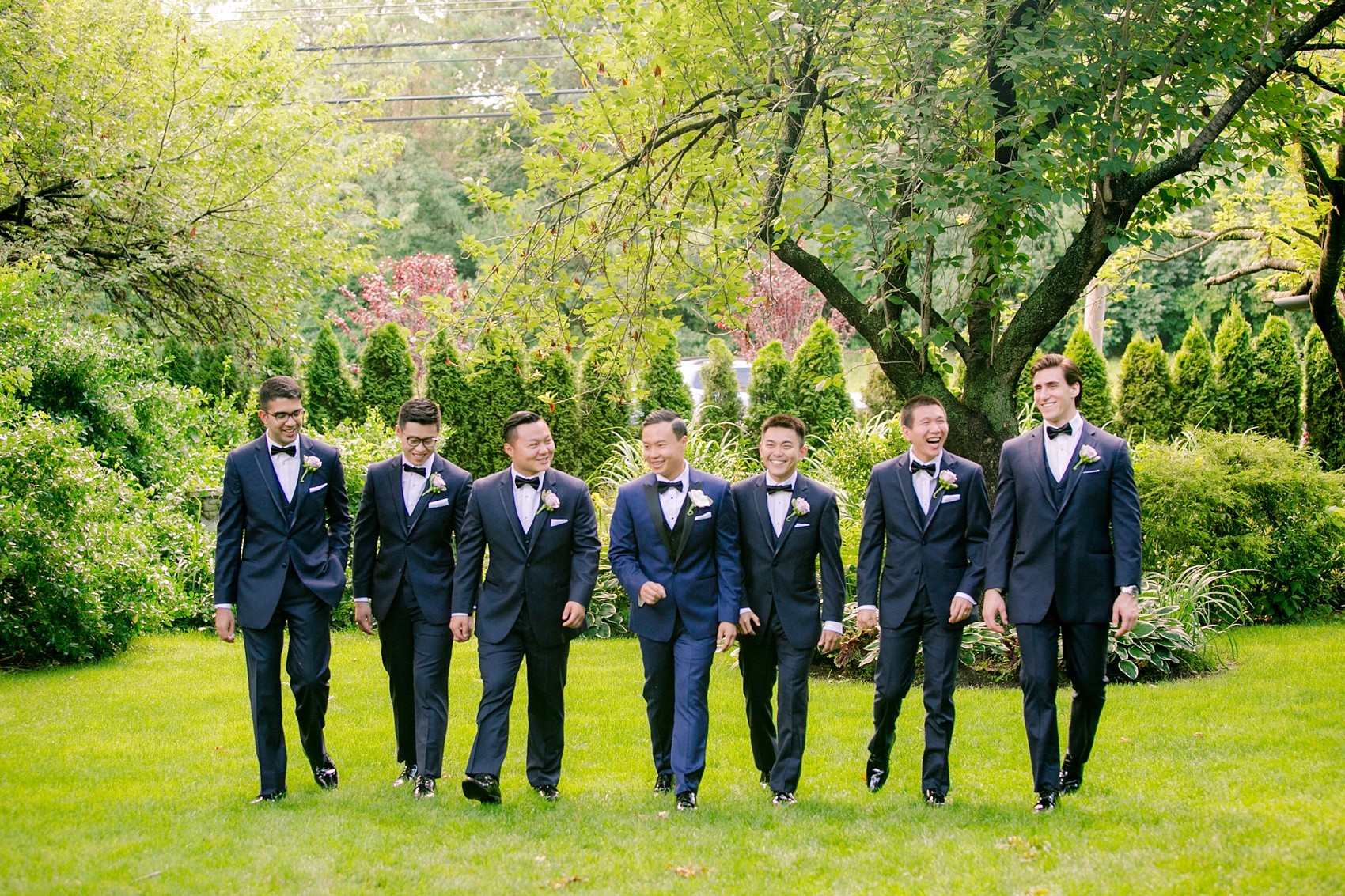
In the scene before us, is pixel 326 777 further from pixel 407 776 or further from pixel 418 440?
pixel 418 440

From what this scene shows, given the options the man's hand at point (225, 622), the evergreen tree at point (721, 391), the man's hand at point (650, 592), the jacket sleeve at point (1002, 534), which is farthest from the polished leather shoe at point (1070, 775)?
the evergreen tree at point (721, 391)

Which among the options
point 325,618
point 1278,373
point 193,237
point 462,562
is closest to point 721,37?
point 462,562

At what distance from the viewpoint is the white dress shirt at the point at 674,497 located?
511 cm

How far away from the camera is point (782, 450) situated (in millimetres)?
5059

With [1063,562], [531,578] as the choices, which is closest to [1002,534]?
[1063,562]

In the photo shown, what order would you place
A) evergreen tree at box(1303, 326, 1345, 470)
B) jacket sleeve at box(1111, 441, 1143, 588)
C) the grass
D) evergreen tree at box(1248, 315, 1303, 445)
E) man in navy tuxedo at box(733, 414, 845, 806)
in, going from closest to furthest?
the grass, jacket sleeve at box(1111, 441, 1143, 588), man in navy tuxedo at box(733, 414, 845, 806), evergreen tree at box(1303, 326, 1345, 470), evergreen tree at box(1248, 315, 1303, 445)

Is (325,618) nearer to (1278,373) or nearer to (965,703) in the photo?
(965,703)

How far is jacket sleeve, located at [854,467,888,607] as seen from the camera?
511cm

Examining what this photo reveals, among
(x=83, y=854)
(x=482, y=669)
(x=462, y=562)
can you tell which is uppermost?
(x=462, y=562)

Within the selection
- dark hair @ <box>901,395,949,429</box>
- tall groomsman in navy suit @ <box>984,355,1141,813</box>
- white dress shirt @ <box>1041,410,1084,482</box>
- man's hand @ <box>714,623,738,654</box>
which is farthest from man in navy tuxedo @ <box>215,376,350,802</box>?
white dress shirt @ <box>1041,410,1084,482</box>

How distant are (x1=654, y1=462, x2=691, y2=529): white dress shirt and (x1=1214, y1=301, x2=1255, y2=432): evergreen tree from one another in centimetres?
1101

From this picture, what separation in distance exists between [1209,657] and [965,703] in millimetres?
2305

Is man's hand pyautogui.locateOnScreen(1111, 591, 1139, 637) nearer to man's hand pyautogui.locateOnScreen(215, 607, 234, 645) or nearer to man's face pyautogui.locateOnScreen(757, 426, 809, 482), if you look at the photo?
man's face pyautogui.locateOnScreen(757, 426, 809, 482)

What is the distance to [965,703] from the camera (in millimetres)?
6910
